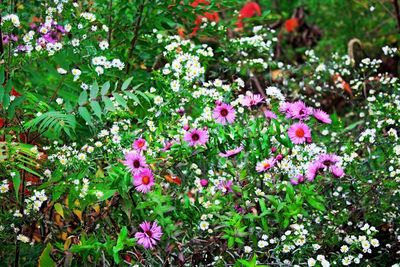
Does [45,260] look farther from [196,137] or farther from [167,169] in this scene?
[196,137]

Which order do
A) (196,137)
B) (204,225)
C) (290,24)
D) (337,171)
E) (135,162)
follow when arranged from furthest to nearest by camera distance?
1. (290,24)
2. (337,171)
3. (204,225)
4. (196,137)
5. (135,162)

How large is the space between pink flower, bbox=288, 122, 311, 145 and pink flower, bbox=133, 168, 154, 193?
481mm

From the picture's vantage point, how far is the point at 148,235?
2305 millimetres

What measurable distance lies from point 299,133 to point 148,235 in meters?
0.58

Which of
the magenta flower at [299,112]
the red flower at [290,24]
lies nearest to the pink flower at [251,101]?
the magenta flower at [299,112]

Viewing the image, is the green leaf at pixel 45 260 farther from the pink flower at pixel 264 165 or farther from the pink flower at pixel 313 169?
the pink flower at pixel 313 169

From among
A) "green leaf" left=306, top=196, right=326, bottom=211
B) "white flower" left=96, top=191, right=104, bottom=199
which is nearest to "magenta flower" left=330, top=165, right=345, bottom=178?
"green leaf" left=306, top=196, right=326, bottom=211

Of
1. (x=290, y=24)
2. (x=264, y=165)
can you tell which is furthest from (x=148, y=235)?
(x=290, y=24)

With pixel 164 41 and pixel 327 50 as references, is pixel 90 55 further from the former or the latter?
pixel 327 50

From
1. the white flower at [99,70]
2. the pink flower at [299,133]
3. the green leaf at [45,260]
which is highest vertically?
the white flower at [99,70]

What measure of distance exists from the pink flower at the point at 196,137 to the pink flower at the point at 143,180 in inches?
7.0

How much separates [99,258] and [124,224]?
237 millimetres

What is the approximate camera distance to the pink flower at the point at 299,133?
2361mm

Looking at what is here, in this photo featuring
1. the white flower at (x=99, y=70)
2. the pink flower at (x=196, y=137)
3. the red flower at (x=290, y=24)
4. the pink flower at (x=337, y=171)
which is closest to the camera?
the pink flower at (x=196, y=137)
